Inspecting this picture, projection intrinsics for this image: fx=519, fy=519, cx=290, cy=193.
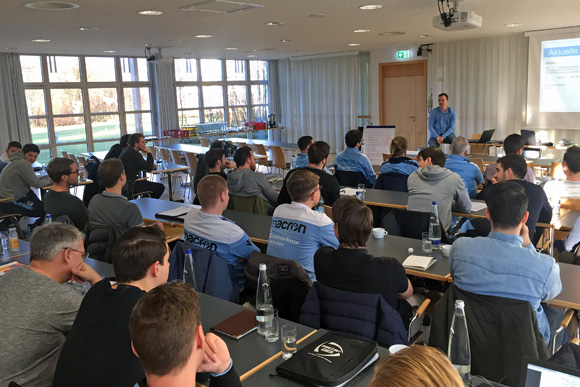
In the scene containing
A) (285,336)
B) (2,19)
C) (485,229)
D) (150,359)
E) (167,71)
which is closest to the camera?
(150,359)

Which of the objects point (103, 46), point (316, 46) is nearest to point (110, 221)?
point (103, 46)

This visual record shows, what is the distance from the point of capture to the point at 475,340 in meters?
2.38

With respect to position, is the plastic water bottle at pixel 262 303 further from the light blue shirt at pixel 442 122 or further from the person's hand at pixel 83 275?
the light blue shirt at pixel 442 122

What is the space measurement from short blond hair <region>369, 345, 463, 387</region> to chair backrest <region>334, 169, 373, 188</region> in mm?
5258

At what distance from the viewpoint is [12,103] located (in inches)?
416

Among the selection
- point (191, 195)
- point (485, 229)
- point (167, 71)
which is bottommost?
point (191, 195)

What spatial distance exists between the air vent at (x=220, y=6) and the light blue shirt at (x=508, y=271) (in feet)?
13.3

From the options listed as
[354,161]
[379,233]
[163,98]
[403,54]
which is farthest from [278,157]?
[379,233]

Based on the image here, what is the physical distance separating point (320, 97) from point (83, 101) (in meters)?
6.17

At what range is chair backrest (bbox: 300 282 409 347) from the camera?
7.98 feet

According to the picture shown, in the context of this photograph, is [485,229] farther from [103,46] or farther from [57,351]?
[103,46]

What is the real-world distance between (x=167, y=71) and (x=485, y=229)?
35.0ft

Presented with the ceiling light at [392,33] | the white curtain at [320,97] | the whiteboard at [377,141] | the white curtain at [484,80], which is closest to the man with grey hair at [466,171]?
the whiteboard at [377,141]

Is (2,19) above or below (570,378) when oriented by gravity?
above
